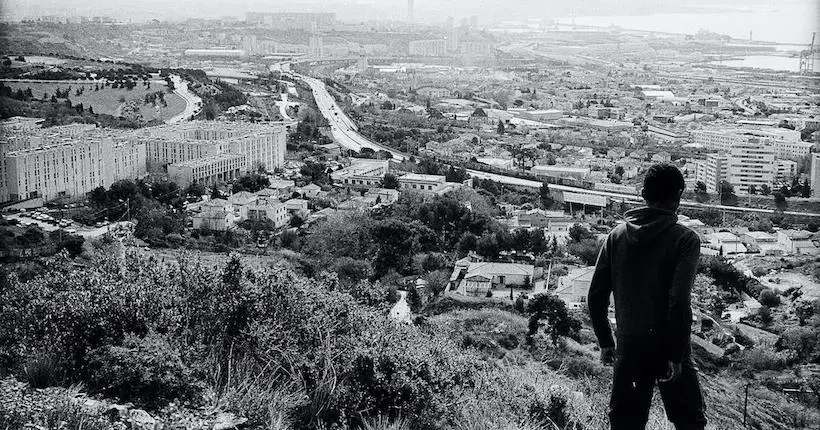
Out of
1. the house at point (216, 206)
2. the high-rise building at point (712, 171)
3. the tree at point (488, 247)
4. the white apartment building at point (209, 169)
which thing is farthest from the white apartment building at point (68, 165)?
the high-rise building at point (712, 171)

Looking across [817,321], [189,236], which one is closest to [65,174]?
[189,236]

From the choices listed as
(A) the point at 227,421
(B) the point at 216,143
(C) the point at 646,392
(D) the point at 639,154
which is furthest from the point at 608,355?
(D) the point at 639,154

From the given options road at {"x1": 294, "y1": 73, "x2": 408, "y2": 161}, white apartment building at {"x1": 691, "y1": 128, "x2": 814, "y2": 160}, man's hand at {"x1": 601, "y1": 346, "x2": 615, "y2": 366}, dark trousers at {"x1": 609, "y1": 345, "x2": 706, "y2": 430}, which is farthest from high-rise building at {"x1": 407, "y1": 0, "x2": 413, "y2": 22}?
dark trousers at {"x1": 609, "y1": 345, "x2": 706, "y2": 430}

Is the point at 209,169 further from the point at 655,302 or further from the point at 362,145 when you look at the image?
the point at 655,302

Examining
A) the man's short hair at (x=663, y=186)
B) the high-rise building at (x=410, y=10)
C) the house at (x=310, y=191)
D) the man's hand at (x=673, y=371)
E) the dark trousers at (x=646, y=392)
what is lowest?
the house at (x=310, y=191)

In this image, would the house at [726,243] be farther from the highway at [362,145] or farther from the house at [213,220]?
the house at [213,220]

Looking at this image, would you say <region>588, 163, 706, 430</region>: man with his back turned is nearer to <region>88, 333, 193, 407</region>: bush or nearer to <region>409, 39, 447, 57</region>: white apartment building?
<region>88, 333, 193, 407</region>: bush
